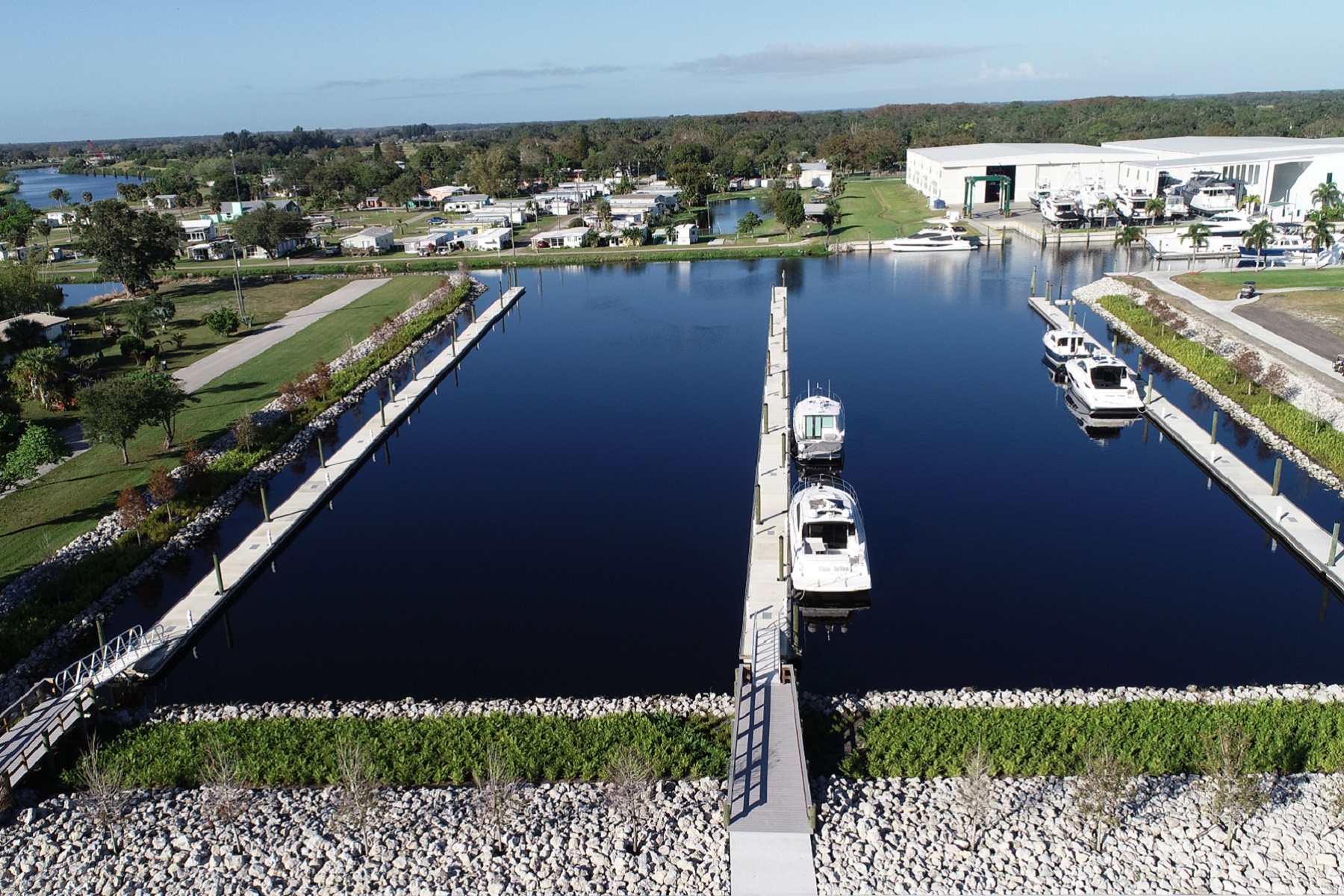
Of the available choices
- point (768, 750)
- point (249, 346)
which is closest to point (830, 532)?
point (768, 750)

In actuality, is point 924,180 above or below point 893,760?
above

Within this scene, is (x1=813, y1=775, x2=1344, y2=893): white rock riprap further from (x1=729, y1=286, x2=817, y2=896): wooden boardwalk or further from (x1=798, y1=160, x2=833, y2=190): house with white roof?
(x1=798, y1=160, x2=833, y2=190): house with white roof

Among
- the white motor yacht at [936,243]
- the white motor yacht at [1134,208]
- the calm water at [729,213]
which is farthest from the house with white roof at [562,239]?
the white motor yacht at [1134,208]

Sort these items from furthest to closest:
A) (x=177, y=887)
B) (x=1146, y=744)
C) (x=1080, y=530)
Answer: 1. (x=1080, y=530)
2. (x=1146, y=744)
3. (x=177, y=887)

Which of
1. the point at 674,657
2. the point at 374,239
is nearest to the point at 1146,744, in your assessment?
the point at 674,657

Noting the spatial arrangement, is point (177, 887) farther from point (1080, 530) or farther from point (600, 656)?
point (1080, 530)

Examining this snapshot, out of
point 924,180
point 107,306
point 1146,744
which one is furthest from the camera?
point 924,180
